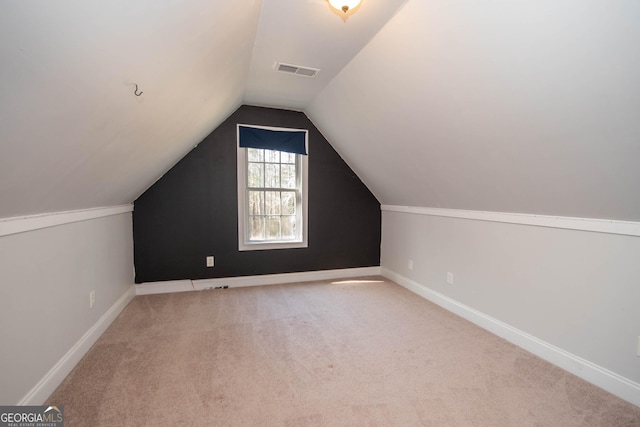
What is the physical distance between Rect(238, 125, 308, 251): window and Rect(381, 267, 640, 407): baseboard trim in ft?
6.68

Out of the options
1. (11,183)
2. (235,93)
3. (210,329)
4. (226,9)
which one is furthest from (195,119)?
(210,329)

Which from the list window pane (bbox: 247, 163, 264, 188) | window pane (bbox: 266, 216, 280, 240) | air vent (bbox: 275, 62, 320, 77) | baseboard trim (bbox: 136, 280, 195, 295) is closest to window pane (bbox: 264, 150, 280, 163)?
window pane (bbox: 247, 163, 264, 188)

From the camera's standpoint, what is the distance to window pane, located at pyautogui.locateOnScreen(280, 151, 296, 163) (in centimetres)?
405

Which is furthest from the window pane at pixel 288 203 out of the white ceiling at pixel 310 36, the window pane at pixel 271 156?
the white ceiling at pixel 310 36

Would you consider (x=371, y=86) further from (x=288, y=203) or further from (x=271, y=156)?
Answer: (x=288, y=203)

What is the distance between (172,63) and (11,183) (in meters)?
0.90

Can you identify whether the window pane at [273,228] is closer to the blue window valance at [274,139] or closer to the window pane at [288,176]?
the window pane at [288,176]

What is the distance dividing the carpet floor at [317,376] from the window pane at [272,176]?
173 centimetres

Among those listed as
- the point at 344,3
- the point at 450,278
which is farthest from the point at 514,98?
the point at 450,278

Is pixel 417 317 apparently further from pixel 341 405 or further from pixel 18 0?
pixel 18 0

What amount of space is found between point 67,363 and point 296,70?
2794mm

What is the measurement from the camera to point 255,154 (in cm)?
390

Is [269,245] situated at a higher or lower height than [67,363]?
higher

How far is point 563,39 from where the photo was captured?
4.28 ft
